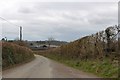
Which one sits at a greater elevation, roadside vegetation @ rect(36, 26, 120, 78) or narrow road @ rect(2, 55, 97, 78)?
roadside vegetation @ rect(36, 26, 120, 78)

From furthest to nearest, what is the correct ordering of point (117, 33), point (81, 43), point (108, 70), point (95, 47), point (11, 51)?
point (81, 43), point (11, 51), point (95, 47), point (117, 33), point (108, 70)

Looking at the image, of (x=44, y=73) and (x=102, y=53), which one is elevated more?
(x=102, y=53)

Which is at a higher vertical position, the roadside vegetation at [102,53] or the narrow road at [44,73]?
the roadside vegetation at [102,53]

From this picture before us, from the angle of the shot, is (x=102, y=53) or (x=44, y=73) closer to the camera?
(x=44, y=73)

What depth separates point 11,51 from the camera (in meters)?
37.6

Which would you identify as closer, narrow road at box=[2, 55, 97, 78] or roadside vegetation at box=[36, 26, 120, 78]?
narrow road at box=[2, 55, 97, 78]

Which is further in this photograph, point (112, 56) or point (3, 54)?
point (3, 54)

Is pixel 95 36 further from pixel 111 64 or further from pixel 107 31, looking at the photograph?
pixel 111 64

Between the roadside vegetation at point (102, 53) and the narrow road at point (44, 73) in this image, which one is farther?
the roadside vegetation at point (102, 53)

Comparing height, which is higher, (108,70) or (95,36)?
(95,36)

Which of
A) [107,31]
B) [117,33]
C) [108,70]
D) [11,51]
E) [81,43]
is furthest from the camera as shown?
[81,43]

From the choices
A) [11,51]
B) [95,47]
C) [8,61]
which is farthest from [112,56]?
[11,51]

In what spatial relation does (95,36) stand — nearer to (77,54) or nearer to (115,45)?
(115,45)

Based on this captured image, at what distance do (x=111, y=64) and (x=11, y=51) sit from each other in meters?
17.6
